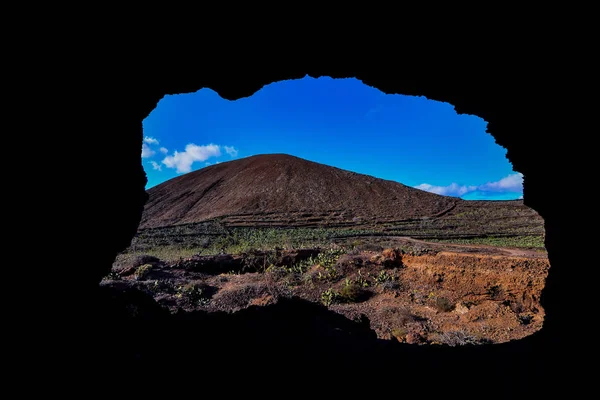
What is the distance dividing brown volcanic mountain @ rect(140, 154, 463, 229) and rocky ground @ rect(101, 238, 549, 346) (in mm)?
26094

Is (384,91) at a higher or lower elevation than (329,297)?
higher

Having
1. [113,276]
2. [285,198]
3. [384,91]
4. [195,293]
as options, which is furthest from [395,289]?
[285,198]

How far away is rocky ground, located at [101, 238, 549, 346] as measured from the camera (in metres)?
8.36

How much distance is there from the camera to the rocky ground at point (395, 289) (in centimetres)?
836

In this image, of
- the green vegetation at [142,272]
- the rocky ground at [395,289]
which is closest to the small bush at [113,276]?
the rocky ground at [395,289]

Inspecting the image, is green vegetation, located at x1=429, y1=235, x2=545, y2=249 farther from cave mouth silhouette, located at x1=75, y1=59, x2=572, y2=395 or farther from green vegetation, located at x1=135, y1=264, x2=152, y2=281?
cave mouth silhouette, located at x1=75, y1=59, x2=572, y2=395

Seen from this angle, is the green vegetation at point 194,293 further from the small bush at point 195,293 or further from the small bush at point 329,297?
the small bush at point 329,297

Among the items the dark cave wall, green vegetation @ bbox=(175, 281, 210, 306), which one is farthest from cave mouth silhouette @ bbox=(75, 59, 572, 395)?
green vegetation @ bbox=(175, 281, 210, 306)

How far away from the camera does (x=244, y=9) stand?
12.4 ft

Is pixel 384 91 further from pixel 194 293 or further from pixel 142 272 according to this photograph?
pixel 142 272

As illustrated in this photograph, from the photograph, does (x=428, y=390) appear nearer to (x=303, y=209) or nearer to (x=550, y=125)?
(x=550, y=125)

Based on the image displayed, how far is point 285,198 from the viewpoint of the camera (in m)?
53.3

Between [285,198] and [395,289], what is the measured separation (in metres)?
42.6

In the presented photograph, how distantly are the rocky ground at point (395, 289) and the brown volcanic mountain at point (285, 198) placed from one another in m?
26.1
